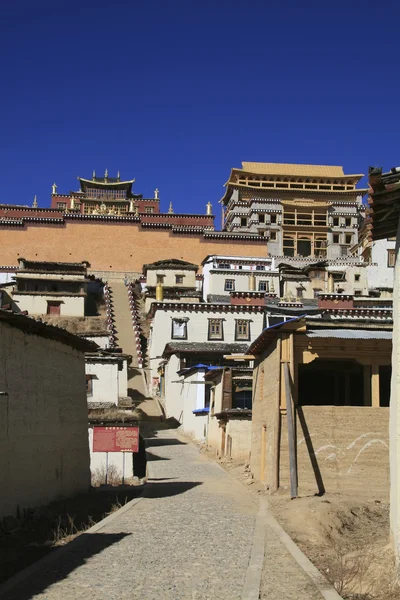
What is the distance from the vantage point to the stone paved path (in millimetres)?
7496

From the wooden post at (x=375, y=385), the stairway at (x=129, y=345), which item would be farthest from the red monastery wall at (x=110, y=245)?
the wooden post at (x=375, y=385)

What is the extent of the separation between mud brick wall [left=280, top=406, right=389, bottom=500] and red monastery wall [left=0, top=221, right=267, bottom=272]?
1932 inches

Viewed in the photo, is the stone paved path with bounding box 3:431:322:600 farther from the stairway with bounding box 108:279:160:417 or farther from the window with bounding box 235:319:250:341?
the window with bounding box 235:319:250:341

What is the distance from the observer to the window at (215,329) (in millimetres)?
39469

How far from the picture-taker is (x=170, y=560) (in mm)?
8922

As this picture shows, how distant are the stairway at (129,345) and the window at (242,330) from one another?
5784 millimetres

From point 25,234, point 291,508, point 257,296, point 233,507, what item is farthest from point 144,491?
point 25,234

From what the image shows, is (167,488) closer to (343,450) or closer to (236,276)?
(343,450)

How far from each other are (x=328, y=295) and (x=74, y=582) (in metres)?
35.7

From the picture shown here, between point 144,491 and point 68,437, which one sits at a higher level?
point 68,437

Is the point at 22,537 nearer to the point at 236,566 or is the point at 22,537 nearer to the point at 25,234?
the point at 236,566

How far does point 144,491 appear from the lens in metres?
16.5

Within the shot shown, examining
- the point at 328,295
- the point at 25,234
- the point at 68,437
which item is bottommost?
the point at 68,437

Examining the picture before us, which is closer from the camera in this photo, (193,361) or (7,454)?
(7,454)
